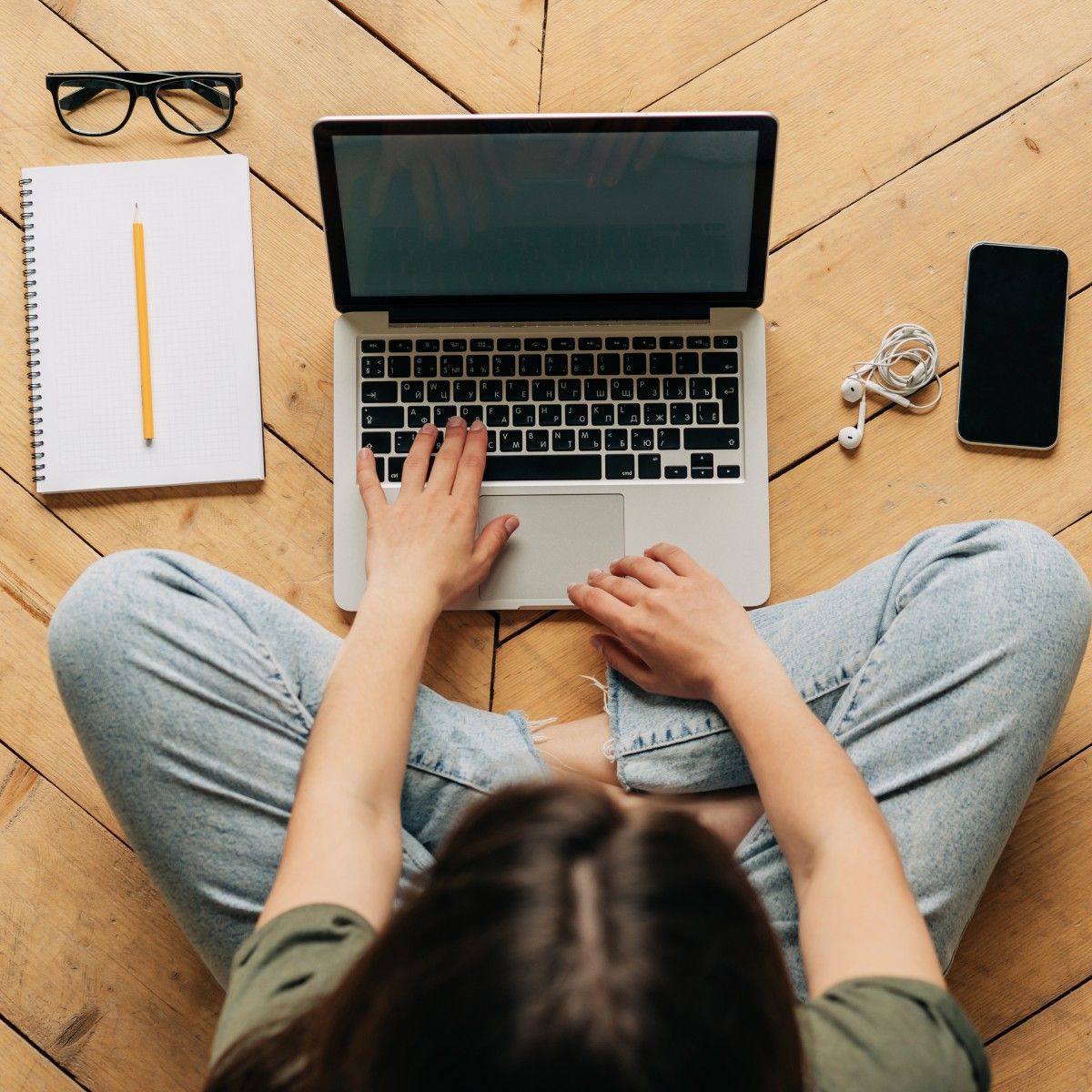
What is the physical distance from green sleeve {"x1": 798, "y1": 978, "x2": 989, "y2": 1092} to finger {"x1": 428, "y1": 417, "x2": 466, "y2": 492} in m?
0.45

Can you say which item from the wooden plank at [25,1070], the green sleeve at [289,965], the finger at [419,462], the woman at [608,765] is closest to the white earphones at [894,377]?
the woman at [608,765]

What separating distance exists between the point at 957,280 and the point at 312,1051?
2.49 feet

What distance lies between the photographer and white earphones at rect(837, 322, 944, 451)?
0.87m

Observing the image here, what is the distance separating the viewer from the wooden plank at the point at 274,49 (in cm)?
91

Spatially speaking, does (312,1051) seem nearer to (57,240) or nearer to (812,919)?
(812,919)

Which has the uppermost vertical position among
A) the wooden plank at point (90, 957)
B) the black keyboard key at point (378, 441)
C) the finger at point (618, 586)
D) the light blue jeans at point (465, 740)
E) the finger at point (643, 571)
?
the black keyboard key at point (378, 441)

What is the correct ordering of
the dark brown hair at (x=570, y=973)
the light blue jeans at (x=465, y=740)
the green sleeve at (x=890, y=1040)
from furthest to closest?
the light blue jeans at (x=465, y=740) → the green sleeve at (x=890, y=1040) → the dark brown hair at (x=570, y=973)

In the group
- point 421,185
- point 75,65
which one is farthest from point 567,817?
point 75,65

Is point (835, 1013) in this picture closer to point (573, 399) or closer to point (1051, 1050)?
point (1051, 1050)

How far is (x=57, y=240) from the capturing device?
0.89 m

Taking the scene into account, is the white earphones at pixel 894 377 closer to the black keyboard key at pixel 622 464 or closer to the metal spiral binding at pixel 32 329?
the black keyboard key at pixel 622 464

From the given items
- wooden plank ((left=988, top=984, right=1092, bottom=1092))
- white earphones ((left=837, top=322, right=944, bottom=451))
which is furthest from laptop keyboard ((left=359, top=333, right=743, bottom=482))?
wooden plank ((left=988, top=984, right=1092, bottom=1092))

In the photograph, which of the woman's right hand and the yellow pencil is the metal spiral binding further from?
the woman's right hand

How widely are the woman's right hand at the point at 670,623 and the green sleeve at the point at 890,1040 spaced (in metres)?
0.24
